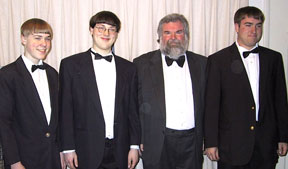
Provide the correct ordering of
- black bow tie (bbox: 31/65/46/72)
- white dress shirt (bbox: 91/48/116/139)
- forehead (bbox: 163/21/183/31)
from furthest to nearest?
forehead (bbox: 163/21/183/31), white dress shirt (bbox: 91/48/116/139), black bow tie (bbox: 31/65/46/72)

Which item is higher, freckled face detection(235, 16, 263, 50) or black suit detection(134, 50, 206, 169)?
freckled face detection(235, 16, 263, 50)

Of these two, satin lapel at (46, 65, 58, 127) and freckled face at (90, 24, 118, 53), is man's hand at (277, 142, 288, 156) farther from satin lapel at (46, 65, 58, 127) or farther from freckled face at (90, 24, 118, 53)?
satin lapel at (46, 65, 58, 127)

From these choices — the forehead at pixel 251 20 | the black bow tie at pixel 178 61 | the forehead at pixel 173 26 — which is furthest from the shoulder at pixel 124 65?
the forehead at pixel 251 20

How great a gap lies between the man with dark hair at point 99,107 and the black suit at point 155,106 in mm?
129

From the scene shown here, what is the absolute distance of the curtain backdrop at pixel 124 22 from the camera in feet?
9.33

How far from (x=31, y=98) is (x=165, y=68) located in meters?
1.21

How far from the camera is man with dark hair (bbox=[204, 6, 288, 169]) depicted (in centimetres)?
228

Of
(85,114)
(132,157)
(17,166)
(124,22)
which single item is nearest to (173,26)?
(124,22)

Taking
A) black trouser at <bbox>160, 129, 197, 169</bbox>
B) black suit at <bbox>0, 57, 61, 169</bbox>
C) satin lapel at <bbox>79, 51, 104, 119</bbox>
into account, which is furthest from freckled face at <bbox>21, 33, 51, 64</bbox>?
black trouser at <bbox>160, 129, 197, 169</bbox>

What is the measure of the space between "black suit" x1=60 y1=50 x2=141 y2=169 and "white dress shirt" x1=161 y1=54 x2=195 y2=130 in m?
0.44

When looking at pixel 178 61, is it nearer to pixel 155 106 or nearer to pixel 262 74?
pixel 155 106

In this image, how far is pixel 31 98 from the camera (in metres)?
1.99

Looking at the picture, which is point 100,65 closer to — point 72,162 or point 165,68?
point 165,68

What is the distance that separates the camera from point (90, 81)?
2125mm
